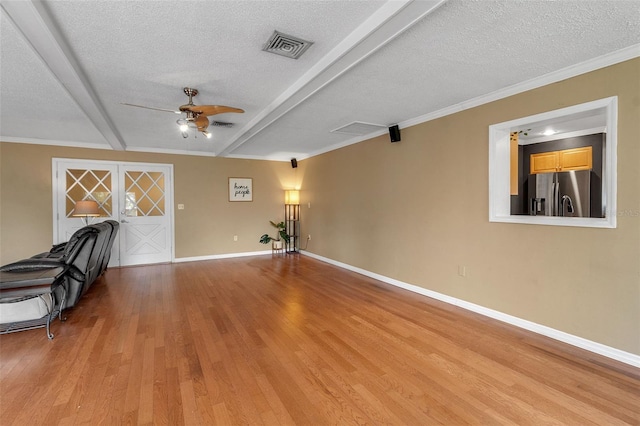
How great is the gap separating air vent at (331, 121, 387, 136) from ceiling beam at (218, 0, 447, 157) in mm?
1362

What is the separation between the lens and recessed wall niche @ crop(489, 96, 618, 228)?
2.44 metres

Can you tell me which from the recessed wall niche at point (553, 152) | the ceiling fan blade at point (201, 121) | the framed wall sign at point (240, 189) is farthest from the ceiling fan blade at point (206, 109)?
the framed wall sign at point (240, 189)

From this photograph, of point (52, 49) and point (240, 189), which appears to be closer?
point (52, 49)

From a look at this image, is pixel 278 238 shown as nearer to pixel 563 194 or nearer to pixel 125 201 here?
pixel 125 201

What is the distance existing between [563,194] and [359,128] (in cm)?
297

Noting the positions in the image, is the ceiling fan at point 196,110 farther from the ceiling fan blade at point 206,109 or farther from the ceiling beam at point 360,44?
the ceiling beam at point 360,44

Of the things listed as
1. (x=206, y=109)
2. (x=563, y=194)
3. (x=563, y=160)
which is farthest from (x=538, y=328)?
(x=206, y=109)

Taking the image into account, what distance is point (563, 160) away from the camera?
4.79 meters

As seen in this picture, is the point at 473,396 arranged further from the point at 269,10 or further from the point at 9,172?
the point at 9,172

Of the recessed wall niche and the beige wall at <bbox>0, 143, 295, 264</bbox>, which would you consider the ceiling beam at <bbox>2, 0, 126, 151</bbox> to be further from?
the recessed wall niche

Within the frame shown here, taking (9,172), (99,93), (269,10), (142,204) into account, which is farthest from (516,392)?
(9,172)

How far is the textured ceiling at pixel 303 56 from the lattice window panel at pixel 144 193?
88.5 inches

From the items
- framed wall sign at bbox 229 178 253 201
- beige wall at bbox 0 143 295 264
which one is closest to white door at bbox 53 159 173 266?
beige wall at bbox 0 143 295 264

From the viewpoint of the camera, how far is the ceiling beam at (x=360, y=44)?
177 cm
